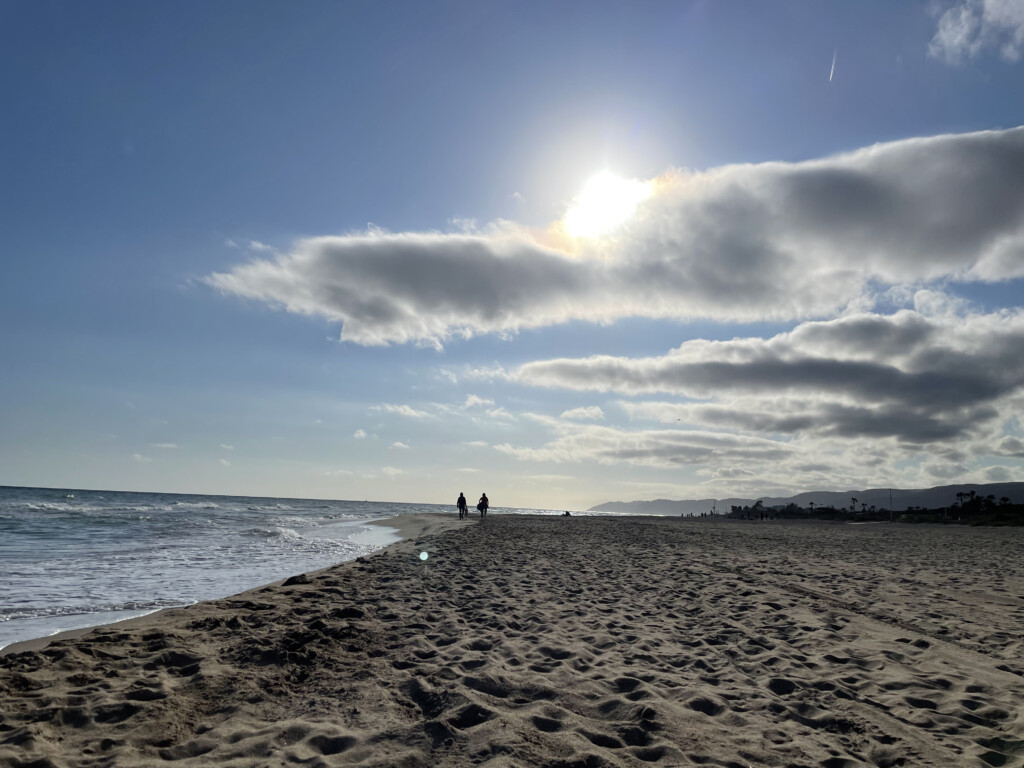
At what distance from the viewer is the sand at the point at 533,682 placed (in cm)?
404

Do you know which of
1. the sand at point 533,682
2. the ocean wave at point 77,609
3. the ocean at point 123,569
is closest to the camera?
the sand at point 533,682

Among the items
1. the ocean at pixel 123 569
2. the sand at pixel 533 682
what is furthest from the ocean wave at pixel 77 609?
the sand at pixel 533 682

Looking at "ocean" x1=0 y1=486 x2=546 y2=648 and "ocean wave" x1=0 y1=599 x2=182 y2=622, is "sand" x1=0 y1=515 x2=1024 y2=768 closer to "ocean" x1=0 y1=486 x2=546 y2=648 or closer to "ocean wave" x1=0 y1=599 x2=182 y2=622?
"ocean wave" x1=0 y1=599 x2=182 y2=622

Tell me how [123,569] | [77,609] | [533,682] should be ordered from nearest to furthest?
1. [533,682]
2. [77,609]
3. [123,569]

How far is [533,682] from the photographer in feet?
17.5

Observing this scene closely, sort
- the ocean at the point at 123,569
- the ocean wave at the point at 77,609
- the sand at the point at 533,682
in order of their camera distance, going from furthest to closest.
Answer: the ocean at the point at 123,569, the ocean wave at the point at 77,609, the sand at the point at 533,682

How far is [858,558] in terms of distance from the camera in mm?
17297

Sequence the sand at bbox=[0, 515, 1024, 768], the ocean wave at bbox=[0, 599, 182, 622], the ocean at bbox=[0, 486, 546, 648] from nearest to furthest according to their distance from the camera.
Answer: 1. the sand at bbox=[0, 515, 1024, 768]
2. the ocean wave at bbox=[0, 599, 182, 622]
3. the ocean at bbox=[0, 486, 546, 648]

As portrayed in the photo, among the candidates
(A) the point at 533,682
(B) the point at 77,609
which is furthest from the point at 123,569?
(A) the point at 533,682

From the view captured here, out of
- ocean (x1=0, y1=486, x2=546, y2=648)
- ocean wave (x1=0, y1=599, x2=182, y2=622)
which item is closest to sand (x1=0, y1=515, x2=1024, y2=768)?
ocean wave (x1=0, y1=599, x2=182, y2=622)

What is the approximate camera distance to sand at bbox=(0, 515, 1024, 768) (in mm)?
4043

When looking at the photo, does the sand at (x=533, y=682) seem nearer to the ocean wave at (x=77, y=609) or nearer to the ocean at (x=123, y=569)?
the ocean wave at (x=77, y=609)

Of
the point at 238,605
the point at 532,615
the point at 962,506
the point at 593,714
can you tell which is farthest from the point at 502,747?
the point at 962,506

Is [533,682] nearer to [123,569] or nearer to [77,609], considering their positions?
[77,609]
